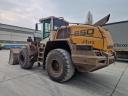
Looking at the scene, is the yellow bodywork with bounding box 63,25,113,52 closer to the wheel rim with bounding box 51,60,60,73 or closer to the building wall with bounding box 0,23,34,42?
the wheel rim with bounding box 51,60,60,73

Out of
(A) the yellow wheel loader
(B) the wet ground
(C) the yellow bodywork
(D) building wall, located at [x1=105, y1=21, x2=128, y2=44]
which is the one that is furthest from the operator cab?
(D) building wall, located at [x1=105, y1=21, x2=128, y2=44]

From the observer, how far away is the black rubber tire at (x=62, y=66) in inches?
182

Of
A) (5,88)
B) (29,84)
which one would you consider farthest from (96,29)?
(5,88)

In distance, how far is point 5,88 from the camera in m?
4.25

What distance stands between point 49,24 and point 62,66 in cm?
255

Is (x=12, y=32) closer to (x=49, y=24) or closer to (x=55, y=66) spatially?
(x=49, y=24)

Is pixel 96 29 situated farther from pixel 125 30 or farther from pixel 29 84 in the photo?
pixel 125 30

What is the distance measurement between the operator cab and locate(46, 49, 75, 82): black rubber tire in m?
1.54

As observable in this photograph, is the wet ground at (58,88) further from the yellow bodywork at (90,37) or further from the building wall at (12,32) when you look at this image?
the building wall at (12,32)

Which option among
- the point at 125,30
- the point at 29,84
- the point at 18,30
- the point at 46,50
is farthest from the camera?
the point at 18,30

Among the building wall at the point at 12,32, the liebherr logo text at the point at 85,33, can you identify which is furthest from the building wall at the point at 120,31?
the building wall at the point at 12,32

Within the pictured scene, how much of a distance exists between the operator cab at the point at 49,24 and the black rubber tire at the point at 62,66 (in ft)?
5.05

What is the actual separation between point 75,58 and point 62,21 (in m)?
2.70

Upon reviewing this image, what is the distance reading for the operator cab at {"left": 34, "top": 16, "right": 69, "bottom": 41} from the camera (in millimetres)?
6375
